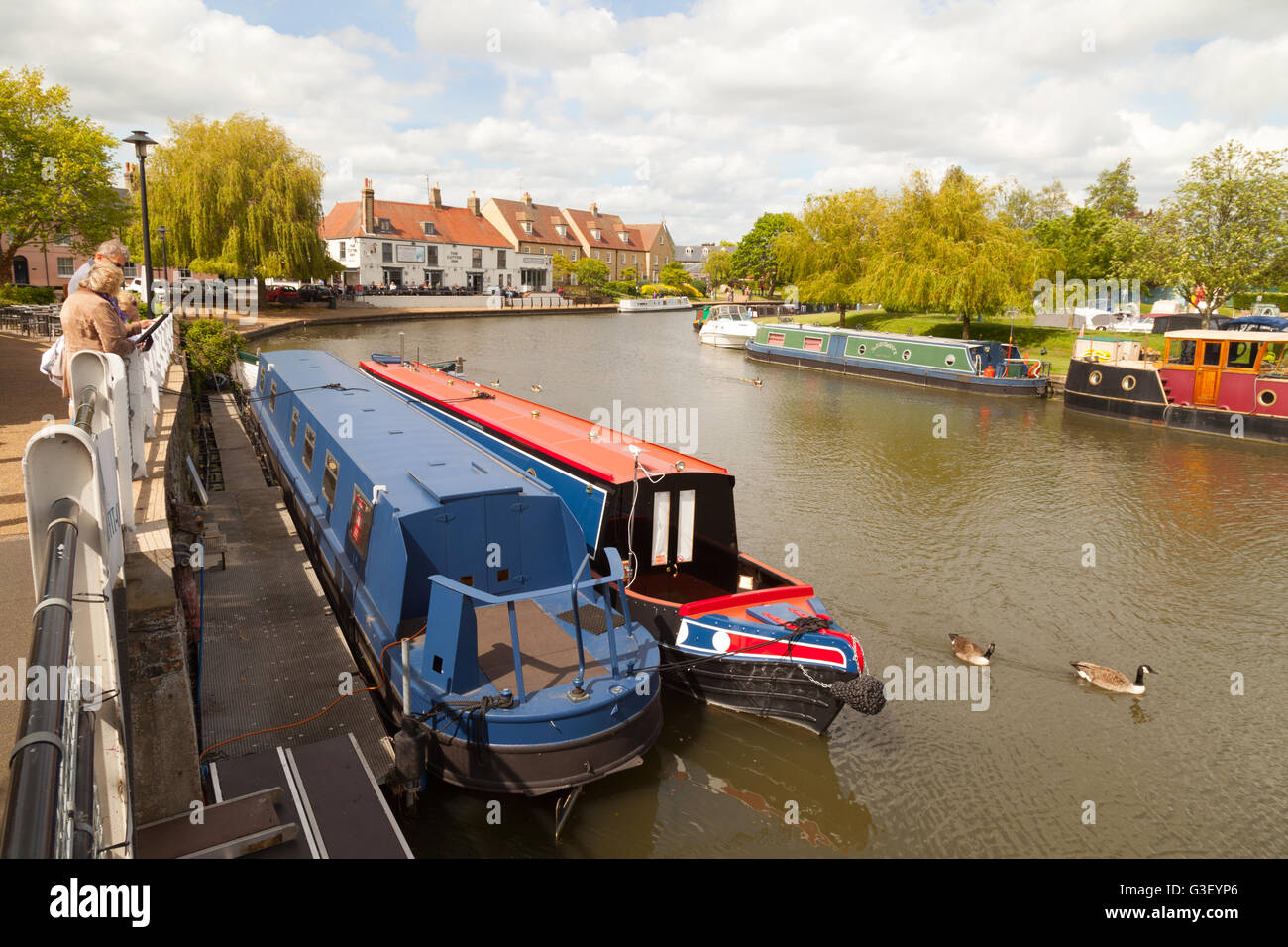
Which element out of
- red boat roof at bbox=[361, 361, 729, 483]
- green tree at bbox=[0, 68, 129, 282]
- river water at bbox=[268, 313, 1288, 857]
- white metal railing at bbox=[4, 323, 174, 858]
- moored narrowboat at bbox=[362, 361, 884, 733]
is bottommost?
river water at bbox=[268, 313, 1288, 857]

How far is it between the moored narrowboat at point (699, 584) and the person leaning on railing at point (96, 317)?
4.68 meters

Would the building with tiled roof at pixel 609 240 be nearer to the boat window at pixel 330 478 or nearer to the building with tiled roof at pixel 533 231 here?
the building with tiled roof at pixel 533 231

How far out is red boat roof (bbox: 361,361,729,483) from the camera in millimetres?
10297

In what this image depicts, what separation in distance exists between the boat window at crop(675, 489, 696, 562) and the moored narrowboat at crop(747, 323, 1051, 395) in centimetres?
2521

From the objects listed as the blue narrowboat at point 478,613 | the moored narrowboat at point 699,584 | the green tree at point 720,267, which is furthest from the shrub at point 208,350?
the green tree at point 720,267

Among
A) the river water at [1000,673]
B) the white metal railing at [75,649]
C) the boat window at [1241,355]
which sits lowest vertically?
the river water at [1000,673]

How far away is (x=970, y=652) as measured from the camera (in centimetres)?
1038

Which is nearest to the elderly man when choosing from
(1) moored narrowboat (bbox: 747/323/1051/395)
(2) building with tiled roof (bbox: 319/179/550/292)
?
(1) moored narrowboat (bbox: 747/323/1051/395)

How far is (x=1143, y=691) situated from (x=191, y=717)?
1023cm

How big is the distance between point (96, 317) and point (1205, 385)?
29.4 meters

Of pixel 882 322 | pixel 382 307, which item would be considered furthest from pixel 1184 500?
pixel 382 307

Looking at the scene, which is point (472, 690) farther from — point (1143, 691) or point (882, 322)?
point (882, 322)

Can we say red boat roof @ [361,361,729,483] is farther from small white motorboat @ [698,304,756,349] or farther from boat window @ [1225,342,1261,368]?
small white motorboat @ [698,304,756,349]

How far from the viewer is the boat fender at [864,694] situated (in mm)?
8062
